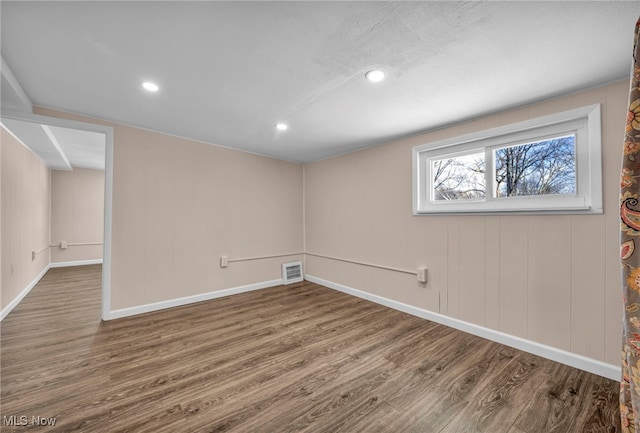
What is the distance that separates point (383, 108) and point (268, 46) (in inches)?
50.1

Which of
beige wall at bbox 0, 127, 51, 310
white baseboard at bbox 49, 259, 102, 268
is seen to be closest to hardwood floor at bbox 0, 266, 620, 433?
beige wall at bbox 0, 127, 51, 310

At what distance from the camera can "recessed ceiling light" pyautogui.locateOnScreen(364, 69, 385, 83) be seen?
1.86 meters

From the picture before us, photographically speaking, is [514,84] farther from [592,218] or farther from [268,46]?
[268,46]

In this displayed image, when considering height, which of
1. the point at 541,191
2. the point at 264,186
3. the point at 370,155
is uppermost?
the point at 370,155

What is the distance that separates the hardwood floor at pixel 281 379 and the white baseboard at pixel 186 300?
16cm

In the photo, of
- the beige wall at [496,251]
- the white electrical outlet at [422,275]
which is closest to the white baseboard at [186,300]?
the beige wall at [496,251]

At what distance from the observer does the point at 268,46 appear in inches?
62.4

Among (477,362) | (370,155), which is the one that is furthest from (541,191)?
(370,155)

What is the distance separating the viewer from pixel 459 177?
2.92 meters

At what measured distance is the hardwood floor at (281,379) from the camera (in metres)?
1.50

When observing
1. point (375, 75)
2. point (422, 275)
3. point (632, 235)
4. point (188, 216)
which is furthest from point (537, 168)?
point (188, 216)

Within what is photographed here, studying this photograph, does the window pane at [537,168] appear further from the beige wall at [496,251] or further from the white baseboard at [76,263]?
the white baseboard at [76,263]

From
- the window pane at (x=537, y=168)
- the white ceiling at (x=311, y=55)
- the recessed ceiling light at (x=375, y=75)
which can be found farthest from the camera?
the window pane at (x=537, y=168)

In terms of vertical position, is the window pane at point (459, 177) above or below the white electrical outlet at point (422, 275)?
above
